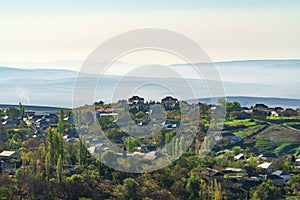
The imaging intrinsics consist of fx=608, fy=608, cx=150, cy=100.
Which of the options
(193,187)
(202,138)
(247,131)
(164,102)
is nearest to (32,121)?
(164,102)

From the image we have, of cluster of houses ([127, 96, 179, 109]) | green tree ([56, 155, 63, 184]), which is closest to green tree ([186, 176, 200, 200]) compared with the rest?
green tree ([56, 155, 63, 184])

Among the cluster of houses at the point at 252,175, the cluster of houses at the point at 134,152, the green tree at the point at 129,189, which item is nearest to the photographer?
the green tree at the point at 129,189

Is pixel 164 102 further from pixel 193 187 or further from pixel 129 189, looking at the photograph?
pixel 129 189

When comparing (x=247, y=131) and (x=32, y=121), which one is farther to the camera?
(x=32, y=121)

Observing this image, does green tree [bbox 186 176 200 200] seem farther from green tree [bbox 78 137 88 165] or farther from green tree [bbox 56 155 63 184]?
green tree [bbox 78 137 88 165]

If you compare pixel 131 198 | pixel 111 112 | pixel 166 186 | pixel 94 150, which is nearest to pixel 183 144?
pixel 94 150

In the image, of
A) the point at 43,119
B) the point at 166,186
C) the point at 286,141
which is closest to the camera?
the point at 166,186

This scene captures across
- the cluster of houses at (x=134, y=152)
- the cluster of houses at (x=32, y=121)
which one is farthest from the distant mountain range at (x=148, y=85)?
the cluster of houses at (x=134, y=152)

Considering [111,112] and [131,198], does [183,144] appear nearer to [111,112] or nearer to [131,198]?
[131,198]

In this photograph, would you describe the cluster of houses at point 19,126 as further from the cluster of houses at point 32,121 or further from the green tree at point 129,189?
the green tree at point 129,189
